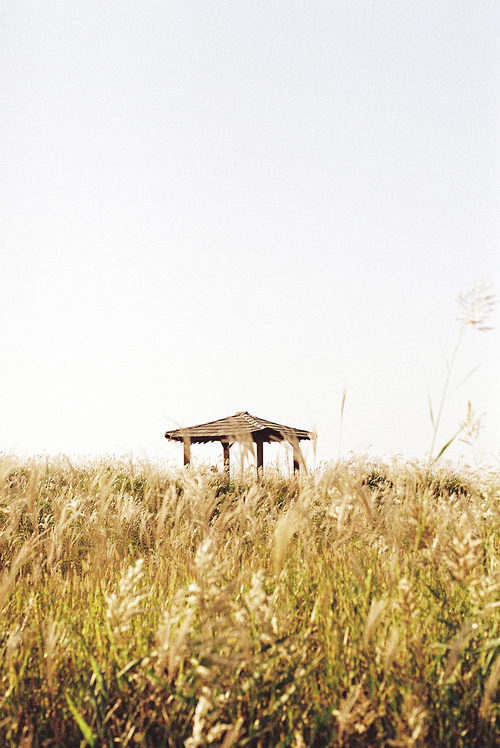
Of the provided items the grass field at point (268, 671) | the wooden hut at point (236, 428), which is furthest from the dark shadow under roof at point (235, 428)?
the grass field at point (268, 671)

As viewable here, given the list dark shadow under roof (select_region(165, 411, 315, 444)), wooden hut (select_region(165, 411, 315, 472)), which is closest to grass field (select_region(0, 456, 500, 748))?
→ wooden hut (select_region(165, 411, 315, 472))

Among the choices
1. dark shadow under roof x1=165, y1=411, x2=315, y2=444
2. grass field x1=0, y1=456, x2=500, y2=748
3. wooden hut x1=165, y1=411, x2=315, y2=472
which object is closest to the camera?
grass field x1=0, y1=456, x2=500, y2=748

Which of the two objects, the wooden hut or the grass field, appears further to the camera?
the wooden hut

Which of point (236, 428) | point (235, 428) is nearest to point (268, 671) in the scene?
point (236, 428)

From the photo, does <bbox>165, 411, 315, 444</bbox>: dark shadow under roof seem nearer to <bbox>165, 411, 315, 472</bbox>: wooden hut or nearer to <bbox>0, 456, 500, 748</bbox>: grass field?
<bbox>165, 411, 315, 472</bbox>: wooden hut

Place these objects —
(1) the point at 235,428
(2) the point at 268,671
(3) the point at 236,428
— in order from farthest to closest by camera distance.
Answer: (1) the point at 235,428 → (3) the point at 236,428 → (2) the point at 268,671

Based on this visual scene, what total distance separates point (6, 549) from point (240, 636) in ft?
12.3

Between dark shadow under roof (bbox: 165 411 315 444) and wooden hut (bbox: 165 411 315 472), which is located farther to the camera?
dark shadow under roof (bbox: 165 411 315 444)

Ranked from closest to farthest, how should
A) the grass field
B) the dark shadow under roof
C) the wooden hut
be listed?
the grass field
the wooden hut
the dark shadow under roof

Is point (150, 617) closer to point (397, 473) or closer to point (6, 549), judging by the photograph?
point (397, 473)

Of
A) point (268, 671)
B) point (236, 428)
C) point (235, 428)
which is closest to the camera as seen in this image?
point (268, 671)

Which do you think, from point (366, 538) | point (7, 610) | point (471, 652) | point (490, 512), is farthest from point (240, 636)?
point (490, 512)

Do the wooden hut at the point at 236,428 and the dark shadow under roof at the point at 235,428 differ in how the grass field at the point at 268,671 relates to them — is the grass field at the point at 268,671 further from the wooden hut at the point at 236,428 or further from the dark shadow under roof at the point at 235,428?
the dark shadow under roof at the point at 235,428

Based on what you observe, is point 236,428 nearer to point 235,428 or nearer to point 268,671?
point 235,428
